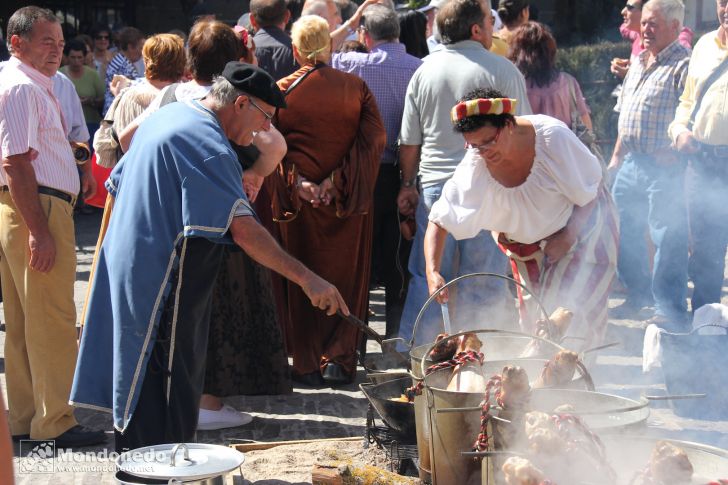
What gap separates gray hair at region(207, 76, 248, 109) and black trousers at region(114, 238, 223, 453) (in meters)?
0.58

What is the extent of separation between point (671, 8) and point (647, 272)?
7.68 feet

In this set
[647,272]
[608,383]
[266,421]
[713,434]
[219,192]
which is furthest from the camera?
[647,272]

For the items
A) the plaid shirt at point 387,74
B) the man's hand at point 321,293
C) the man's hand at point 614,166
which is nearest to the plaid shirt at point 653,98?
the man's hand at point 614,166

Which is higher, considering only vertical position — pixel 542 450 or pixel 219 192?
pixel 219 192

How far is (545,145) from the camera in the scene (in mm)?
4613

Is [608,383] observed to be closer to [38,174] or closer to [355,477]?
[355,477]

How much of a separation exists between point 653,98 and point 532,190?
3.08 metres

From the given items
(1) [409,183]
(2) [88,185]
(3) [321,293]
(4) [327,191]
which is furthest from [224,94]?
(1) [409,183]

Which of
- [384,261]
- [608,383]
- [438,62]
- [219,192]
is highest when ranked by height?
[438,62]

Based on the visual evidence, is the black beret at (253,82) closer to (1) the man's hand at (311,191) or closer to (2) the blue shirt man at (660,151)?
(1) the man's hand at (311,191)

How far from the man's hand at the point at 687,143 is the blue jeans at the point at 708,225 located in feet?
0.39

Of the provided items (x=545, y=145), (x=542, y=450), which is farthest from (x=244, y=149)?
(x=542, y=450)

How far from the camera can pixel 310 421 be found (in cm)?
545

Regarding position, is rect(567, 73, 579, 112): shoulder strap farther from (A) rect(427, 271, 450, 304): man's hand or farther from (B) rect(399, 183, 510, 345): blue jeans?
(A) rect(427, 271, 450, 304): man's hand
